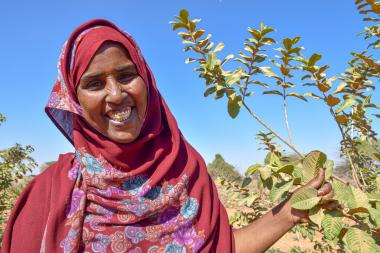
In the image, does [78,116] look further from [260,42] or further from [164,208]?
[260,42]

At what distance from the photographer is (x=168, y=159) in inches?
58.0

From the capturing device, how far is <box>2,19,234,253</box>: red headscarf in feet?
4.22

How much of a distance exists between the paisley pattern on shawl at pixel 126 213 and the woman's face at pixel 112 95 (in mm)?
150

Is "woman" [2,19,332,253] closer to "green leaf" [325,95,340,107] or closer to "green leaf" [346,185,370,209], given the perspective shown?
"green leaf" [346,185,370,209]

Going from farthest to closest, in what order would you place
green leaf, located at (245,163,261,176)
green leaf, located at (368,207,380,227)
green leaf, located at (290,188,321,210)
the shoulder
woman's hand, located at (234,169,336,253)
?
1. the shoulder
2. woman's hand, located at (234,169,336,253)
3. green leaf, located at (245,163,261,176)
4. green leaf, located at (290,188,321,210)
5. green leaf, located at (368,207,380,227)

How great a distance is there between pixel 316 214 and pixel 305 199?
0.19ft

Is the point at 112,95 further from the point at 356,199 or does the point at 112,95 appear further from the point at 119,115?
the point at 356,199

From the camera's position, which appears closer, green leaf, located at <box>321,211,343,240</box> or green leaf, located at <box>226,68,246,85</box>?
green leaf, located at <box>321,211,343,240</box>

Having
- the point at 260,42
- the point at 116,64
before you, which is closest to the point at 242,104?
the point at 260,42

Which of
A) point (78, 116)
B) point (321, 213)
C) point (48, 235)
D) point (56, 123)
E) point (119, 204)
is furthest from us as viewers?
point (56, 123)

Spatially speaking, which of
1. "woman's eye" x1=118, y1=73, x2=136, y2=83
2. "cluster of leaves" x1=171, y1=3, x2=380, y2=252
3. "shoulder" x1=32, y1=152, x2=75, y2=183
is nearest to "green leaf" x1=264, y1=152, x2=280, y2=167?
"cluster of leaves" x1=171, y1=3, x2=380, y2=252

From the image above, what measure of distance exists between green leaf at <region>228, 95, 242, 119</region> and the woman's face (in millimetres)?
337

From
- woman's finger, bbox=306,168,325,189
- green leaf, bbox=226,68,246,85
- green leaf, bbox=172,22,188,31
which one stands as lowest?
woman's finger, bbox=306,168,325,189

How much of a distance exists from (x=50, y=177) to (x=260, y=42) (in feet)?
3.14
